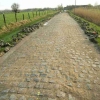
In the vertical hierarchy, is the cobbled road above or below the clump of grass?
below

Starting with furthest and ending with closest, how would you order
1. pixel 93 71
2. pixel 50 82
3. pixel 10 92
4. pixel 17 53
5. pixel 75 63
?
pixel 17 53 < pixel 75 63 < pixel 93 71 < pixel 50 82 < pixel 10 92

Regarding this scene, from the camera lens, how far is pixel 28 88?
13.6 feet

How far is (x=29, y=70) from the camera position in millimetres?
5352

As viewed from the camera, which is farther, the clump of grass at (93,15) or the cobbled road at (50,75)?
the clump of grass at (93,15)

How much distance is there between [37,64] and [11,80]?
1.53 m

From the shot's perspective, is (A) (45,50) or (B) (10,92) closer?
(B) (10,92)

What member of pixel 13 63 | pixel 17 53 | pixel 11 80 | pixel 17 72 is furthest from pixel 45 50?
pixel 11 80

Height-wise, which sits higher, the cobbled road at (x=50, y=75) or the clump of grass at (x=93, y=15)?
the clump of grass at (x=93, y=15)

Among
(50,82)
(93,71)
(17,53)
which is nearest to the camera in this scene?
(50,82)

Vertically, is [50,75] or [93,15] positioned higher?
[93,15]

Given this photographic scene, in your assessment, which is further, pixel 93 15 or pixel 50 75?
pixel 93 15

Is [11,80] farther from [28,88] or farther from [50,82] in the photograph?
[50,82]

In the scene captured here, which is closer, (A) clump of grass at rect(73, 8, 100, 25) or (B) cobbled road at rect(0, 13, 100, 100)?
(B) cobbled road at rect(0, 13, 100, 100)

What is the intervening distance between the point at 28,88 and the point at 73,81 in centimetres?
143
